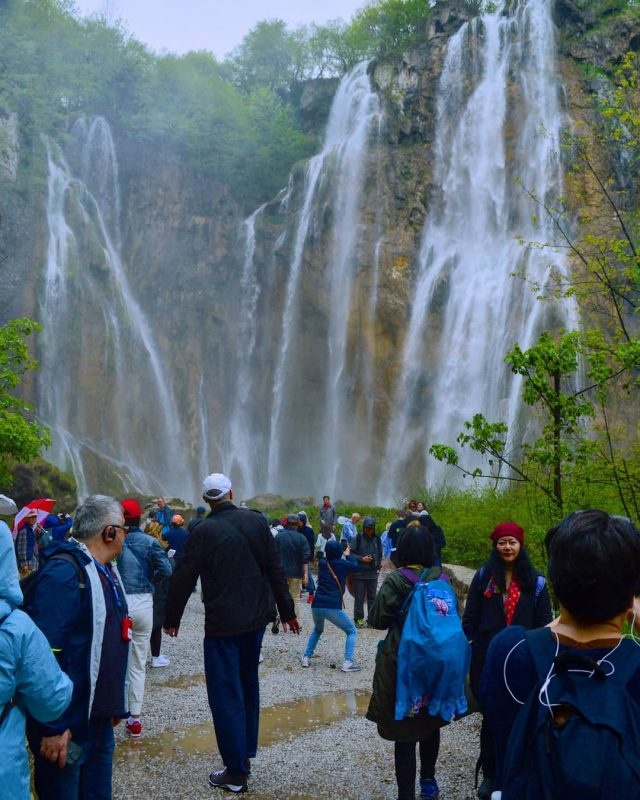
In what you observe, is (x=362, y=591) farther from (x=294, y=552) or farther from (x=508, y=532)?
(x=508, y=532)

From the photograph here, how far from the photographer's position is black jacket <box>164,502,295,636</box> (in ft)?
17.5

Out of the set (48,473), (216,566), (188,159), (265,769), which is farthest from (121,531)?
(188,159)

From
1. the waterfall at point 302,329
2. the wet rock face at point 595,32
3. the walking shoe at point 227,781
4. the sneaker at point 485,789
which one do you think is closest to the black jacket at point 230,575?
the walking shoe at point 227,781

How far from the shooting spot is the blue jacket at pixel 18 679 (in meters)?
2.79

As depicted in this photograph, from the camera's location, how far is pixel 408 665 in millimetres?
4676

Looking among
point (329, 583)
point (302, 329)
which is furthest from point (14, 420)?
point (302, 329)

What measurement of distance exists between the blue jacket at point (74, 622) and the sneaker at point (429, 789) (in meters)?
2.40

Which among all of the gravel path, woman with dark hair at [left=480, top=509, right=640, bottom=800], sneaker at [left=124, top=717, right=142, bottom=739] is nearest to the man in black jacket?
the gravel path

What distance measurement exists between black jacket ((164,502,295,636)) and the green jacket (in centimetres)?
89

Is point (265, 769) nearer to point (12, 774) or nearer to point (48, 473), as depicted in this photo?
point (12, 774)

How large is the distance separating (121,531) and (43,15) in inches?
1826

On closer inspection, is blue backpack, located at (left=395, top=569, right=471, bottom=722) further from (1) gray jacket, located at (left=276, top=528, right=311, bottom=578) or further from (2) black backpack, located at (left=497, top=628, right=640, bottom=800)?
(1) gray jacket, located at (left=276, top=528, right=311, bottom=578)

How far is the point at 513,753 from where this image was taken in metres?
2.02

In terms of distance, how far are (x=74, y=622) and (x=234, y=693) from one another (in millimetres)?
1943
